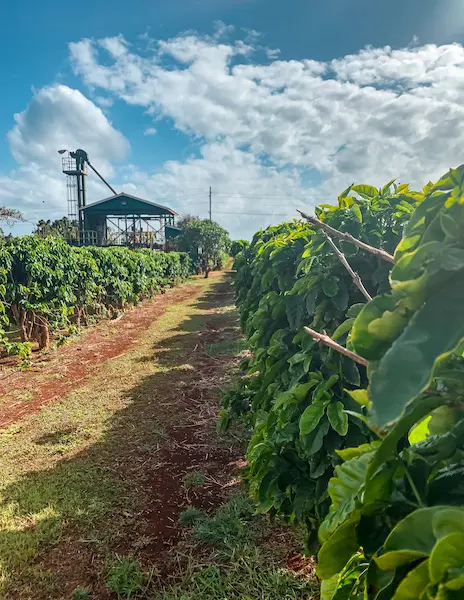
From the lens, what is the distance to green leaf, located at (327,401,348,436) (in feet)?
5.54

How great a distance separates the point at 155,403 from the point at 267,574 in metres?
3.18

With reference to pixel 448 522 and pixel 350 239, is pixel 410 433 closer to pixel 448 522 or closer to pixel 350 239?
pixel 448 522

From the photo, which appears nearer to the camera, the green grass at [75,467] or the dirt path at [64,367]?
the green grass at [75,467]

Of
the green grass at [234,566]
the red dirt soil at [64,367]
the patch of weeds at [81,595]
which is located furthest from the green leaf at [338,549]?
the red dirt soil at [64,367]

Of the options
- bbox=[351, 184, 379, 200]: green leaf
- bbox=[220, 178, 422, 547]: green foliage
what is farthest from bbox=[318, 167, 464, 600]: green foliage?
bbox=[351, 184, 379, 200]: green leaf

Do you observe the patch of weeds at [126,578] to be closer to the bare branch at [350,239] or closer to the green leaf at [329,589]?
the green leaf at [329,589]

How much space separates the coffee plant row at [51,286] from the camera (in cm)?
721

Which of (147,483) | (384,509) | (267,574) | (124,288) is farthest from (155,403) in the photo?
(124,288)

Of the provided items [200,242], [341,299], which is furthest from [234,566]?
[200,242]

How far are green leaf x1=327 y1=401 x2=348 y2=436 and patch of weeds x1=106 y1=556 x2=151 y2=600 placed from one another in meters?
1.69

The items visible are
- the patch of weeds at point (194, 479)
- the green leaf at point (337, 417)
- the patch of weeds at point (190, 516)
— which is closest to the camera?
the green leaf at point (337, 417)

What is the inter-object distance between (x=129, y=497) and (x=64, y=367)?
4228 millimetres

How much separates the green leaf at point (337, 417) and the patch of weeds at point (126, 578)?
5.54 ft

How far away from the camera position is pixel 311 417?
68.2 inches
